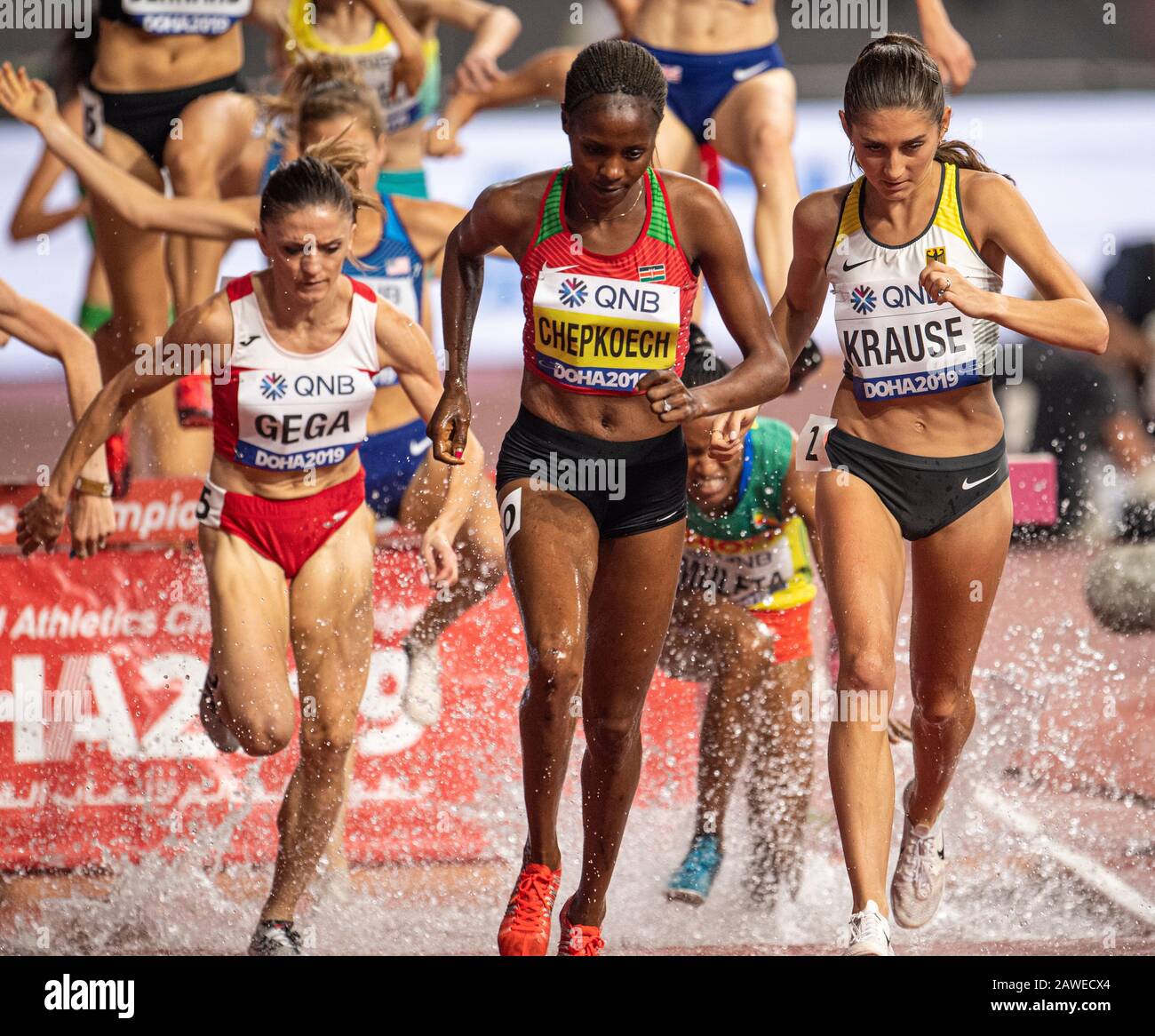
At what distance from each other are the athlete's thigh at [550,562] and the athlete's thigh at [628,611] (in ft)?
0.23

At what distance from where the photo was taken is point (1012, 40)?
8273mm

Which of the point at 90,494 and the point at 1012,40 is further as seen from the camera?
the point at 1012,40

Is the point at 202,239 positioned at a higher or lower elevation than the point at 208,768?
higher

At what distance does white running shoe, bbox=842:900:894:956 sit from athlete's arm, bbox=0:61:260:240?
3406 millimetres

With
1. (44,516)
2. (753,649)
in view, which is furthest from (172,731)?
(753,649)

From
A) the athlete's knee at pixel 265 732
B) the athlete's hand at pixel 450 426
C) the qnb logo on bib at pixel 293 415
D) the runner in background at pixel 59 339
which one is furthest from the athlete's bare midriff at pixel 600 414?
the runner in background at pixel 59 339

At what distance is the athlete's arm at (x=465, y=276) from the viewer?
4023mm

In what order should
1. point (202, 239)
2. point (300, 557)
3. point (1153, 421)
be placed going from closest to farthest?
point (300, 557), point (202, 239), point (1153, 421)

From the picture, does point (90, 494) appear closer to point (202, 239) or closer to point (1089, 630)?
point (202, 239)

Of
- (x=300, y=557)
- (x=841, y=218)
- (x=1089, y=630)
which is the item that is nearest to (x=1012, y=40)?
(x=1089, y=630)

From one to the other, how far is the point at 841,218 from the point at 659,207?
0.51m

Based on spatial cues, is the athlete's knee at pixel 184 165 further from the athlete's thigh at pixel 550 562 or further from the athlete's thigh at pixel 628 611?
the athlete's thigh at pixel 628 611
